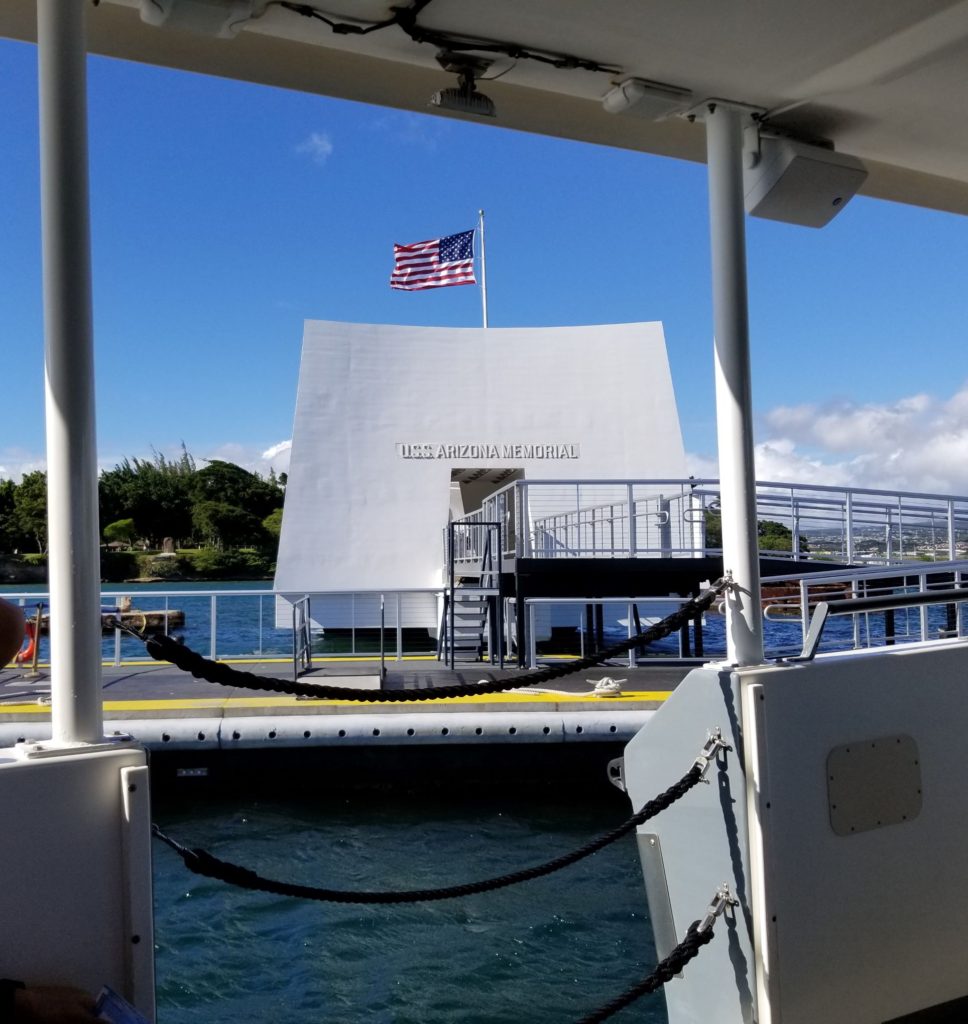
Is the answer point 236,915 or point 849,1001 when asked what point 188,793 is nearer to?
point 236,915

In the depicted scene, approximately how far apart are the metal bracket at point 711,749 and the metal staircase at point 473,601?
7411mm

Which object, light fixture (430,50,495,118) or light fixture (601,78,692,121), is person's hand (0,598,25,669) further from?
light fixture (601,78,692,121)

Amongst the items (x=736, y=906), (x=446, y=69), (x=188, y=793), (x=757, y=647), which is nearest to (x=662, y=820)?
(x=736, y=906)

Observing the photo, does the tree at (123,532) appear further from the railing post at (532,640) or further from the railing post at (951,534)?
the railing post at (951,534)

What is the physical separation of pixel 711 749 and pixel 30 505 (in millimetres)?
60085

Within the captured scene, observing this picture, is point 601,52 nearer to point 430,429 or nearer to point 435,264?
point 430,429

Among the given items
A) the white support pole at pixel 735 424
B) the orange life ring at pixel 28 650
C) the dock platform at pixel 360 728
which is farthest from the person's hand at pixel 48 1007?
the orange life ring at pixel 28 650

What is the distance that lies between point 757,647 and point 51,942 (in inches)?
67.1

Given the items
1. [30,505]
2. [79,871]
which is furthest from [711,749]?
[30,505]

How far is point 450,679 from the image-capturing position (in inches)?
338

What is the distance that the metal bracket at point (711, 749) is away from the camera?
2.28 meters

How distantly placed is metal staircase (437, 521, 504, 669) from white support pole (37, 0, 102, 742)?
26.3 feet

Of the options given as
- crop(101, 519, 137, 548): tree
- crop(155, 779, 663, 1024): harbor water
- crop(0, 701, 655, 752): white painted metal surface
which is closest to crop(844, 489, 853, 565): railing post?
crop(0, 701, 655, 752): white painted metal surface

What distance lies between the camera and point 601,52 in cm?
242
